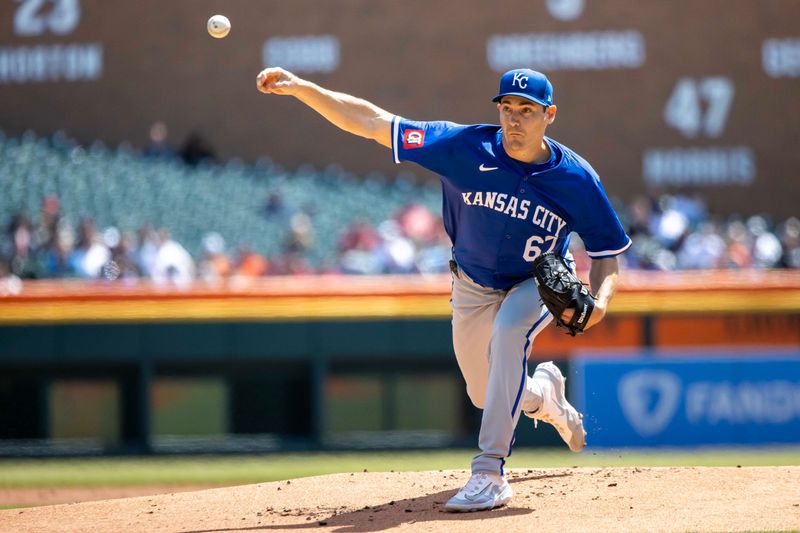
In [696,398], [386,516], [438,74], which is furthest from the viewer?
[438,74]

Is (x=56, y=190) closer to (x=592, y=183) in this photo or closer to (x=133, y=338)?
(x=133, y=338)

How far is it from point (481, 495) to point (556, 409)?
89cm

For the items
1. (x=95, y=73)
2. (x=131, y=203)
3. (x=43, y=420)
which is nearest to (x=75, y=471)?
(x=43, y=420)

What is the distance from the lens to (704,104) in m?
15.8

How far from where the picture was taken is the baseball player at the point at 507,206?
5176 mm

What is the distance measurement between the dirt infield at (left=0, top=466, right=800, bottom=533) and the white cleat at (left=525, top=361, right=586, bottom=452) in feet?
0.77

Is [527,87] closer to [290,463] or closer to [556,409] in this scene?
[556,409]

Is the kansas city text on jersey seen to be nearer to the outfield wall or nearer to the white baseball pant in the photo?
the white baseball pant

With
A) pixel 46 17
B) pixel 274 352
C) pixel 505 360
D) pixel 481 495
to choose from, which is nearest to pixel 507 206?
pixel 505 360

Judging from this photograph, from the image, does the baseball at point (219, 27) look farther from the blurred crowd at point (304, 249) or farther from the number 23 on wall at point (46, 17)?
the number 23 on wall at point (46, 17)

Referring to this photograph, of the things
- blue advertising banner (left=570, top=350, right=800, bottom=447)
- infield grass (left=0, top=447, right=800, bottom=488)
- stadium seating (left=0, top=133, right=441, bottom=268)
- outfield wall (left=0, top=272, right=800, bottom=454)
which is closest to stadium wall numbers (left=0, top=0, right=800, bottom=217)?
stadium seating (left=0, top=133, right=441, bottom=268)

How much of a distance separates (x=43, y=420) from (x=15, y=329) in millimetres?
787

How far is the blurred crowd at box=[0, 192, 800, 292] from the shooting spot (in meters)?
11.9

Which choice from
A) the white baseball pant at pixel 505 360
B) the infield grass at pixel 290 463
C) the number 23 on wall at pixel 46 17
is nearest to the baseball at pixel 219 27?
the white baseball pant at pixel 505 360
